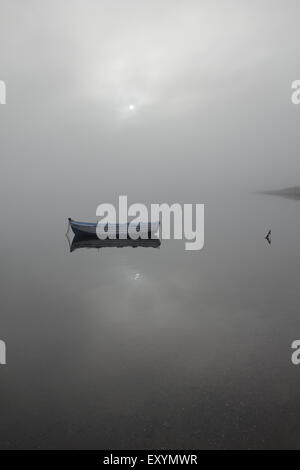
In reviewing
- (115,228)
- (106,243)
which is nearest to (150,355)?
(115,228)

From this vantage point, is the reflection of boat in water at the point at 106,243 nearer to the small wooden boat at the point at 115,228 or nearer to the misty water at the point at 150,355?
the small wooden boat at the point at 115,228

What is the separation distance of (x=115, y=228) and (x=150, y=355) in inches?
1766

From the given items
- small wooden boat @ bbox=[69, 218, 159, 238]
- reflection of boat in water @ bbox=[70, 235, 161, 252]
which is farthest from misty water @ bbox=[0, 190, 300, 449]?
small wooden boat @ bbox=[69, 218, 159, 238]

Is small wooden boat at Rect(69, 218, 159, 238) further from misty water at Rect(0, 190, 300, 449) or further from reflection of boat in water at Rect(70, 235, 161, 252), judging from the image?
misty water at Rect(0, 190, 300, 449)

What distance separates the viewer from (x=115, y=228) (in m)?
67.9

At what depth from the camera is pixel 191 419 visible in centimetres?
1842

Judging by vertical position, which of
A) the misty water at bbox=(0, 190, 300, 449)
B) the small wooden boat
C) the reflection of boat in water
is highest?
the small wooden boat

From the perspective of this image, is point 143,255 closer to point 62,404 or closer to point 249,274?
point 249,274

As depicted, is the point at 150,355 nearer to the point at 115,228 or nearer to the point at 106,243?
the point at 115,228

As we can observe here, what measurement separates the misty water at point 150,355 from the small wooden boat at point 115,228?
1513 cm

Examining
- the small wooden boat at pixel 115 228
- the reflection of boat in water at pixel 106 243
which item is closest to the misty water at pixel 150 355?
the reflection of boat in water at pixel 106 243

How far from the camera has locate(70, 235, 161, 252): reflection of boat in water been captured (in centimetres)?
6813

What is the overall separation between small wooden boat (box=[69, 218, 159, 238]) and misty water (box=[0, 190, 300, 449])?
15.1m

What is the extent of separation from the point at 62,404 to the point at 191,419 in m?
8.94
